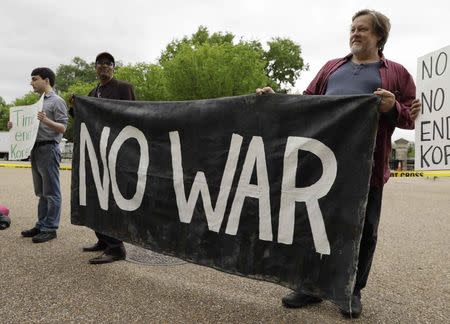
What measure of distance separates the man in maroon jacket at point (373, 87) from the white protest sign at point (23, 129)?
3015mm

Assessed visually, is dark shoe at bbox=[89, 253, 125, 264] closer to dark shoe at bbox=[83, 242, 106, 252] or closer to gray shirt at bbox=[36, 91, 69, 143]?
dark shoe at bbox=[83, 242, 106, 252]

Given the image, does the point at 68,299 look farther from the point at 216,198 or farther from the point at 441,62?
Answer: the point at 441,62

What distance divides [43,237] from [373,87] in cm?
383

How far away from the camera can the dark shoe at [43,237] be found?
15.0 ft

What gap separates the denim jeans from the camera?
4695 mm

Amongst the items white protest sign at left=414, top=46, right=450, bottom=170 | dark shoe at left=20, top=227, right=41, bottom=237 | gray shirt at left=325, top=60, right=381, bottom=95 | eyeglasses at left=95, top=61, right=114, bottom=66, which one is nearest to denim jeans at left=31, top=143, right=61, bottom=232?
dark shoe at left=20, top=227, right=41, bottom=237

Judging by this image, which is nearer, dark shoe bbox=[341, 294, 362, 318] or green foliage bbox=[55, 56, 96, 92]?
dark shoe bbox=[341, 294, 362, 318]

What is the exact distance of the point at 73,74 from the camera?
73875 millimetres

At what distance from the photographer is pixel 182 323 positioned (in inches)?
104

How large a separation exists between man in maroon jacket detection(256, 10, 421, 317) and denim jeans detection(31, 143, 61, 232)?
2.98m

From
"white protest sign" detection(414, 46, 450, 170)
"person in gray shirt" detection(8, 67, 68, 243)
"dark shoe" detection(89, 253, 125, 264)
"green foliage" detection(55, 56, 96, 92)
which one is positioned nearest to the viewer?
"white protest sign" detection(414, 46, 450, 170)

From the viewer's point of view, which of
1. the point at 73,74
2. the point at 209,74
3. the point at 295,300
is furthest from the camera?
the point at 73,74

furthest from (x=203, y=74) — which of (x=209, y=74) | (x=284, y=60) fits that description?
(x=284, y=60)

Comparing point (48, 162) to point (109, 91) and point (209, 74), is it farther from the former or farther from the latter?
point (209, 74)
